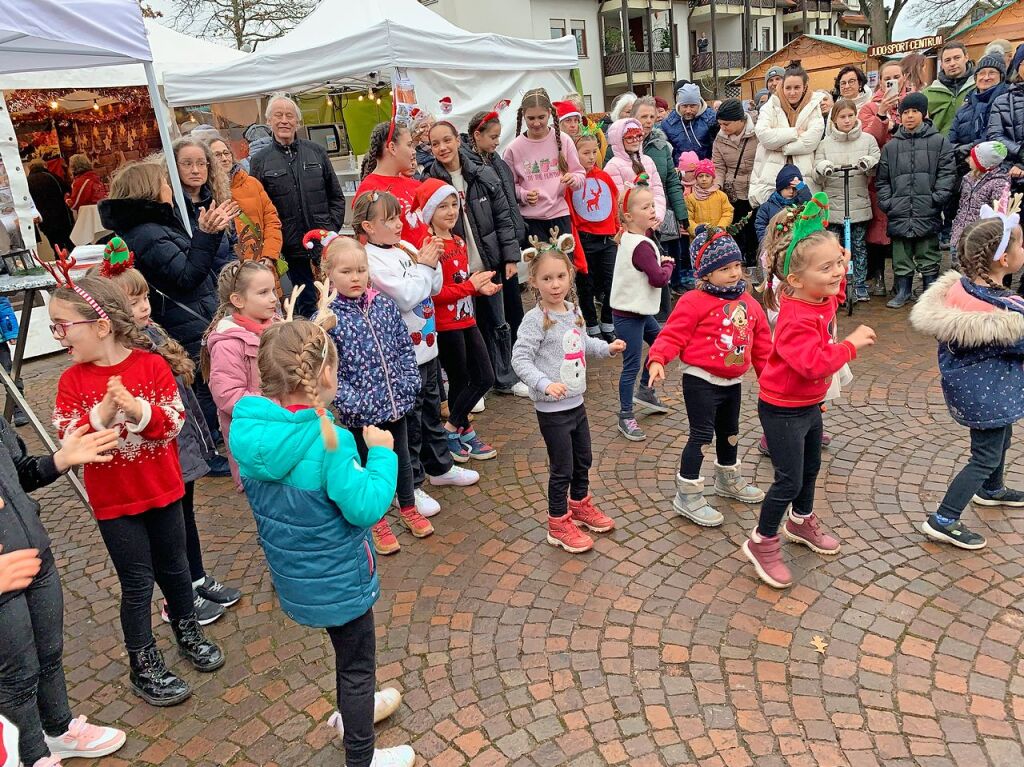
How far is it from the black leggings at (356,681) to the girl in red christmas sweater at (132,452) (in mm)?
1066

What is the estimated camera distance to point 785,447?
3.53m

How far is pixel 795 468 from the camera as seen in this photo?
3537 millimetres

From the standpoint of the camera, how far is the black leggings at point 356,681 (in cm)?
254

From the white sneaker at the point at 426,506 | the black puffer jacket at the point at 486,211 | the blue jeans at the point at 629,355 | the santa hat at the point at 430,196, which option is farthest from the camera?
the black puffer jacket at the point at 486,211

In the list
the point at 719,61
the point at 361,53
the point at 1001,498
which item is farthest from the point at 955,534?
the point at 719,61

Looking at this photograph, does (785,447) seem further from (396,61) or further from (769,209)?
(396,61)

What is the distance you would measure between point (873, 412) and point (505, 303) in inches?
123

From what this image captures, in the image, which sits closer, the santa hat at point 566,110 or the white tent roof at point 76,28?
the white tent roof at point 76,28

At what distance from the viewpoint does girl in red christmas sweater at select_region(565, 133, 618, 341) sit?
6.88 m

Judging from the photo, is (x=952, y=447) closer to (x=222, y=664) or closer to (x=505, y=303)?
(x=505, y=303)

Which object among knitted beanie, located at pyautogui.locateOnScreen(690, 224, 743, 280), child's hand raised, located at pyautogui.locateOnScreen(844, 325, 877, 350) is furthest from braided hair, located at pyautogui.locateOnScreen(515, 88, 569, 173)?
child's hand raised, located at pyautogui.locateOnScreen(844, 325, 877, 350)

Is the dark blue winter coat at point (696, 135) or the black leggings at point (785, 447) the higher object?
the dark blue winter coat at point (696, 135)

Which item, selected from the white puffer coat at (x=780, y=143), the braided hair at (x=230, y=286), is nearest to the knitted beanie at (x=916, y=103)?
the white puffer coat at (x=780, y=143)

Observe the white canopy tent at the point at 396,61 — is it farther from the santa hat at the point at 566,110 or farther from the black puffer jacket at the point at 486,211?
the black puffer jacket at the point at 486,211
